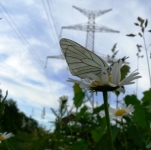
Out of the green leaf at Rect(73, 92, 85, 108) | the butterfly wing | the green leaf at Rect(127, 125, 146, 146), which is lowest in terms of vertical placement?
the green leaf at Rect(127, 125, 146, 146)

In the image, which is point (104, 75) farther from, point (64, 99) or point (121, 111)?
point (64, 99)

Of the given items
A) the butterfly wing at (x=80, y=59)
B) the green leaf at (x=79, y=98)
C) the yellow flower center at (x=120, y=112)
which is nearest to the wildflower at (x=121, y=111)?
the yellow flower center at (x=120, y=112)

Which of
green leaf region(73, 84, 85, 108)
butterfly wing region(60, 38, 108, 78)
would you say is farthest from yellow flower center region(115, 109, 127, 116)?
butterfly wing region(60, 38, 108, 78)

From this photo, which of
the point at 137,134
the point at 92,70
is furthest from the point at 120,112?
the point at 92,70

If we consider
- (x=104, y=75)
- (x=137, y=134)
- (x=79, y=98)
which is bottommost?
(x=137, y=134)

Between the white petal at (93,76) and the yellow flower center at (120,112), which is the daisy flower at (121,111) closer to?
the yellow flower center at (120,112)

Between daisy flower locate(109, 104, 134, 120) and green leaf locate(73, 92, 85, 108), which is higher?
green leaf locate(73, 92, 85, 108)

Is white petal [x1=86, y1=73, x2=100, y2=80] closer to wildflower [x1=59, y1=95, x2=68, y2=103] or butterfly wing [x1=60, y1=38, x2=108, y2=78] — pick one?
butterfly wing [x1=60, y1=38, x2=108, y2=78]

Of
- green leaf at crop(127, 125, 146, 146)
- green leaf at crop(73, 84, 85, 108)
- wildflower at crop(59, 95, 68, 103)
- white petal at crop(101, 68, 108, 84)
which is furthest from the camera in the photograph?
wildflower at crop(59, 95, 68, 103)

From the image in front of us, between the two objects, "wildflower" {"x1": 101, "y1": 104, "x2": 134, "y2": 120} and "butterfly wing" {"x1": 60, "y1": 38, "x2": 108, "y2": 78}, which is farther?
"wildflower" {"x1": 101, "y1": 104, "x2": 134, "y2": 120}

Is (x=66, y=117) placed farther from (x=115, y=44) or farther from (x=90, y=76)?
(x=90, y=76)
